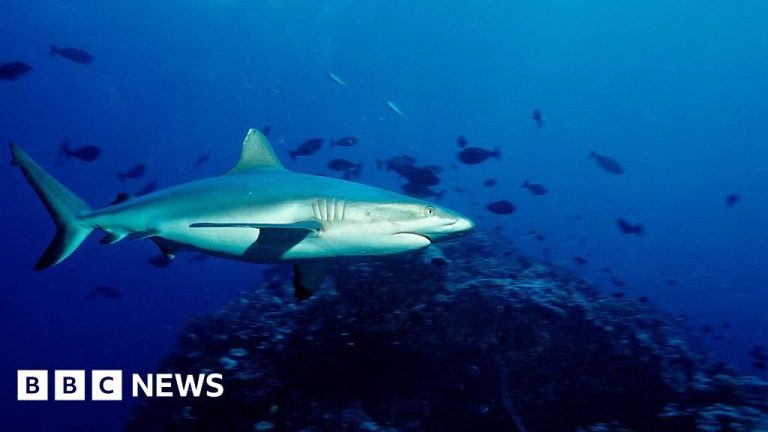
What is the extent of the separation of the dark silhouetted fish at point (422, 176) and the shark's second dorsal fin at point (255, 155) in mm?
4581

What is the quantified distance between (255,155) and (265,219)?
1505mm

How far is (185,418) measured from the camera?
6262 mm

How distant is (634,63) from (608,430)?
480ft

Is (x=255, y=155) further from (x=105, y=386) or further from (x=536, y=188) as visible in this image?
(x=536, y=188)

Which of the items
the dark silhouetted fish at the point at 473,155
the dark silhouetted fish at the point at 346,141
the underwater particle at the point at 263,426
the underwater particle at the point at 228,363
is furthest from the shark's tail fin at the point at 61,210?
the dark silhouetted fish at the point at 346,141

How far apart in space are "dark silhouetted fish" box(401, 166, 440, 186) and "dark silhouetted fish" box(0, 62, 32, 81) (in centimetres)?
922

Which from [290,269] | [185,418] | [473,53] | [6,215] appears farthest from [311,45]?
[185,418]

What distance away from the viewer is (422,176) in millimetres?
9312

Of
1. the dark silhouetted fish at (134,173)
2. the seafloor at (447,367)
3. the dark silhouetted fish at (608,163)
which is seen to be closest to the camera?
the seafloor at (447,367)

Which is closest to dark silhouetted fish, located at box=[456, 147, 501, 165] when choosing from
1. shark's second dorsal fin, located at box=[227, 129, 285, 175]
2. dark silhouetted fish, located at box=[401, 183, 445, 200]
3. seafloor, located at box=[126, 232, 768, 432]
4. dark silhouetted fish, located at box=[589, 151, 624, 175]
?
dark silhouetted fish, located at box=[401, 183, 445, 200]

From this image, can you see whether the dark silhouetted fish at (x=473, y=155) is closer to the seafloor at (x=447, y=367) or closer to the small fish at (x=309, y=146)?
the seafloor at (x=447, y=367)

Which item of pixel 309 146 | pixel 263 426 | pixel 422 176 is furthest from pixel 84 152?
pixel 263 426

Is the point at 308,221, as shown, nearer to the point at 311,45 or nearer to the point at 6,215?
the point at 311,45

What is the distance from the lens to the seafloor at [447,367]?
5.80m
